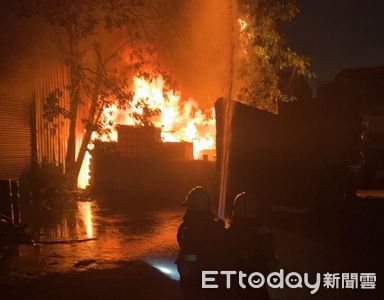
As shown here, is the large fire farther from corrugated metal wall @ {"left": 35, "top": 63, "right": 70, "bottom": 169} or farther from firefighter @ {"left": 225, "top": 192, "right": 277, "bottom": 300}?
firefighter @ {"left": 225, "top": 192, "right": 277, "bottom": 300}

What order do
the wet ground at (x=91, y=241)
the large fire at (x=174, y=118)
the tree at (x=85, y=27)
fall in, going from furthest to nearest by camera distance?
the large fire at (x=174, y=118) → the tree at (x=85, y=27) → the wet ground at (x=91, y=241)

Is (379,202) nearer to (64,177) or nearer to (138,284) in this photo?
(138,284)

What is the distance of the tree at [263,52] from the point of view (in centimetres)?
1362

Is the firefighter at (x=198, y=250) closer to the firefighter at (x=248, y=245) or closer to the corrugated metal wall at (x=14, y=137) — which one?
the firefighter at (x=248, y=245)

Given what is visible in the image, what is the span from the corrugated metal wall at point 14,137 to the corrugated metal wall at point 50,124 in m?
0.34

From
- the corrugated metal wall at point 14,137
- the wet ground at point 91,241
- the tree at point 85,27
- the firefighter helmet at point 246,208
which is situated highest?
the tree at point 85,27

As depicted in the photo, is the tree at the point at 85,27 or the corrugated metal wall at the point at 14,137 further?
the corrugated metal wall at the point at 14,137

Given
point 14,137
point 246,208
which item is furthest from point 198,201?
point 14,137

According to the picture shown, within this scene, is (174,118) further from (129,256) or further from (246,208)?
(246,208)

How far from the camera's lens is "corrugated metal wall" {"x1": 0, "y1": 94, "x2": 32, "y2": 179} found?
12461 mm

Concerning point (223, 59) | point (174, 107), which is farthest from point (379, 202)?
point (174, 107)

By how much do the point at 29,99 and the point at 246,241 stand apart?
10.9 m
